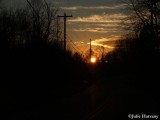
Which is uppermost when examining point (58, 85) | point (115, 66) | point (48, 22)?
point (48, 22)

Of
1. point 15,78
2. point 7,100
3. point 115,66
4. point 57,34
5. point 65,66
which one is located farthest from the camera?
point 115,66

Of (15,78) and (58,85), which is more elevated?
(15,78)

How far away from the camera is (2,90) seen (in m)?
26.4

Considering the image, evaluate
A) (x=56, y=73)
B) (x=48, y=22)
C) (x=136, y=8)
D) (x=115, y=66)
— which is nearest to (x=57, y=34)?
(x=48, y=22)

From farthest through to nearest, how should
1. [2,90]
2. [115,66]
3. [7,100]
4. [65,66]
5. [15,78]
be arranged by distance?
[115,66]
[65,66]
[15,78]
[2,90]
[7,100]

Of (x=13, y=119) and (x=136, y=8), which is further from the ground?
(x=136, y=8)

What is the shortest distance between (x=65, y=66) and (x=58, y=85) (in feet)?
7.85

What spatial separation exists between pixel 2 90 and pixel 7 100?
124 inches

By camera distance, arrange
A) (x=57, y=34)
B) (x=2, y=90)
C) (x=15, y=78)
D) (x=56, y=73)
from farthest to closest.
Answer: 1. (x=57, y=34)
2. (x=56, y=73)
3. (x=15, y=78)
4. (x=2, y=90)

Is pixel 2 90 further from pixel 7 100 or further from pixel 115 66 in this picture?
pixel 115 66

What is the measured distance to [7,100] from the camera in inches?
920

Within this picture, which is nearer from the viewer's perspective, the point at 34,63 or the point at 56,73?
the point at 34,63

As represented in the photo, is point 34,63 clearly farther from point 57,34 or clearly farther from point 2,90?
point 57,34

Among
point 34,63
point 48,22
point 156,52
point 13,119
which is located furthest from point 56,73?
point 13,119
